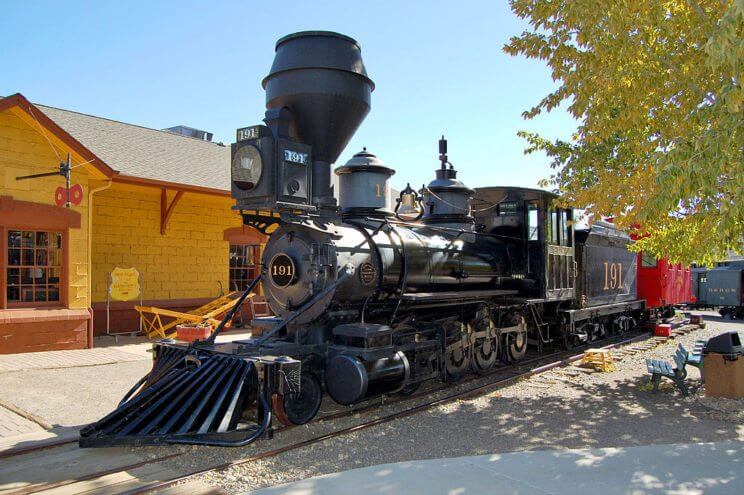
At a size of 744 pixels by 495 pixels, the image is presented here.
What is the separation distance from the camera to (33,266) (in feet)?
34.7

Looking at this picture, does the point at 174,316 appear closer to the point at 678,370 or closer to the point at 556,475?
the point at 678,370

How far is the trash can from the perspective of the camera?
733cm

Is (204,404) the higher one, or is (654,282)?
(654,282)

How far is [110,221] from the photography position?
12578 mm

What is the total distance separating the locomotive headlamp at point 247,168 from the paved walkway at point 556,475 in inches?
124

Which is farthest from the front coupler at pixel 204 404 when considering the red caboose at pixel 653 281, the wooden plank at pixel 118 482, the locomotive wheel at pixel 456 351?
the red caboose at pixel 653 281

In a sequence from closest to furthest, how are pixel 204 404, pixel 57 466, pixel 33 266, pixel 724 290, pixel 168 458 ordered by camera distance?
pixel 57 466, pixel 168 458, pixel 204 404, pixel 33 266, pixel 724 290

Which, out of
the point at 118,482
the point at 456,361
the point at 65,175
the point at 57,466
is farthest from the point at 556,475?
the point at 65,175

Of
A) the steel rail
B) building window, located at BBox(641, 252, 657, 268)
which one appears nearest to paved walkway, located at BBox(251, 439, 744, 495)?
the steel rail

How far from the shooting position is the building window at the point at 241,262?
50.5ft

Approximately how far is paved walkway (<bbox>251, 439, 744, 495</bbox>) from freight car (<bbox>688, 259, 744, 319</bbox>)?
66.5ft

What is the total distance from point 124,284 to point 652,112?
426 inches

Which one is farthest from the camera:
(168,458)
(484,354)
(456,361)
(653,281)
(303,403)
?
(653,281)

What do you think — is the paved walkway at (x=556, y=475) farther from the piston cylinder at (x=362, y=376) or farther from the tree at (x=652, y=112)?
the tree at (x=652, y=112)
